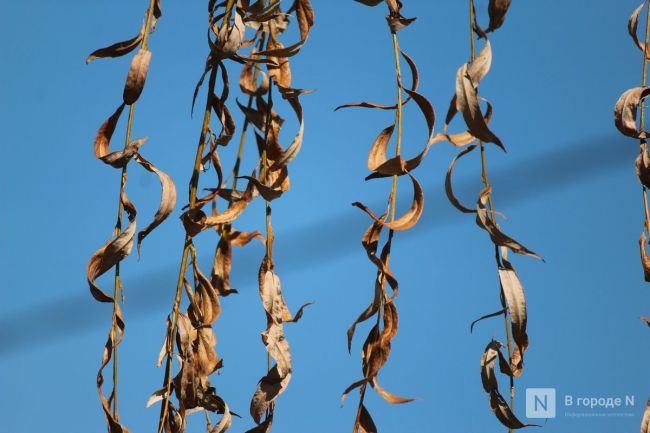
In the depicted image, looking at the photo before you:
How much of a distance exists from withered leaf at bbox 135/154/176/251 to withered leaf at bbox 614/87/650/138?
0.69 feet

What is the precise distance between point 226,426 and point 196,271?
0.07 metres

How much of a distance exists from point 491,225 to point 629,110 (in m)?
0.11

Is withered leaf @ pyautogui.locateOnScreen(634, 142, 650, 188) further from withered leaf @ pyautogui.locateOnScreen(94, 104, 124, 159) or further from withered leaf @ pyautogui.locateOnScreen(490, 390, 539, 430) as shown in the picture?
withered leaf @ pyautogui.locateOnScreen(94, 104, 124, 159)

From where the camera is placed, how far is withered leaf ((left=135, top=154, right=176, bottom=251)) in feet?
1.21

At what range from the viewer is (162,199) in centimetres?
37

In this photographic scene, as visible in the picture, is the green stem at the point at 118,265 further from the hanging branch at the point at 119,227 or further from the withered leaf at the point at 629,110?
the withered leaf at the point at 629,110

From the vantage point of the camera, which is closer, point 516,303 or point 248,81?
point 516,303

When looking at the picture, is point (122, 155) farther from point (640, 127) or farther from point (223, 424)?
point (640, 127)

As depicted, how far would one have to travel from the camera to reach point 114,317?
375mm

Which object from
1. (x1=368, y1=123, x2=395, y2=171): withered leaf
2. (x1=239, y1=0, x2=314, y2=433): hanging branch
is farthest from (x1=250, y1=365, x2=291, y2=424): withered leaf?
(x1=368, y1=123, x2=395, y2=171): withered leaf

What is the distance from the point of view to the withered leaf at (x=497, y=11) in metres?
0.39

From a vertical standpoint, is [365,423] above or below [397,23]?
below

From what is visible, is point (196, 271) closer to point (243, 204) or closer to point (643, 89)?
point (243, 204)

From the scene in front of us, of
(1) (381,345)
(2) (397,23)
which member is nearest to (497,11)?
(2) (397,23)
